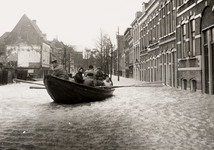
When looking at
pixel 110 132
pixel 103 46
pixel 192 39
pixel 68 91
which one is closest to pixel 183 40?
→ pixel 192 39

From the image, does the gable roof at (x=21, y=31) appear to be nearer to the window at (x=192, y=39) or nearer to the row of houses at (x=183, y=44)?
the row of houses at (x=183, y=44)

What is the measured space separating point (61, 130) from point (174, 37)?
16.9 metres

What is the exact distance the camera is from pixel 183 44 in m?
18.7

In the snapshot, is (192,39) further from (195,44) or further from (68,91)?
(68,91)

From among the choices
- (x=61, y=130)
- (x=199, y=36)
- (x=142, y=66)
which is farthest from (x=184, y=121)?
(x=142, y=66)

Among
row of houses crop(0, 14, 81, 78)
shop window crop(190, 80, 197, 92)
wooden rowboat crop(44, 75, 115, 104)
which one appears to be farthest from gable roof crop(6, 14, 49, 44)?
wooden rowboat crop(44, 75, 115, 104)

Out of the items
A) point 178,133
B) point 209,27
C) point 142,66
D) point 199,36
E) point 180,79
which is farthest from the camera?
point 142,66

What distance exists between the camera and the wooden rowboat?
35.9ft

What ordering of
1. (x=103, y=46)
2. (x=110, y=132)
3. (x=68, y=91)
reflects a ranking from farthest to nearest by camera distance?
(x=103, y=46) → (x=68, y=91) → (x=110, y=132)

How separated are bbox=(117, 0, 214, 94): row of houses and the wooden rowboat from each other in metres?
6.46

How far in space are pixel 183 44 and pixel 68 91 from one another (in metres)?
10.7

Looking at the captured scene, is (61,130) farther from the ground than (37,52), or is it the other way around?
(37,52)

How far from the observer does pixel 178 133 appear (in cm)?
562

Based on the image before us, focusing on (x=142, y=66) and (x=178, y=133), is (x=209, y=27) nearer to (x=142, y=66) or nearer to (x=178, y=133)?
(x=178, y=133)
